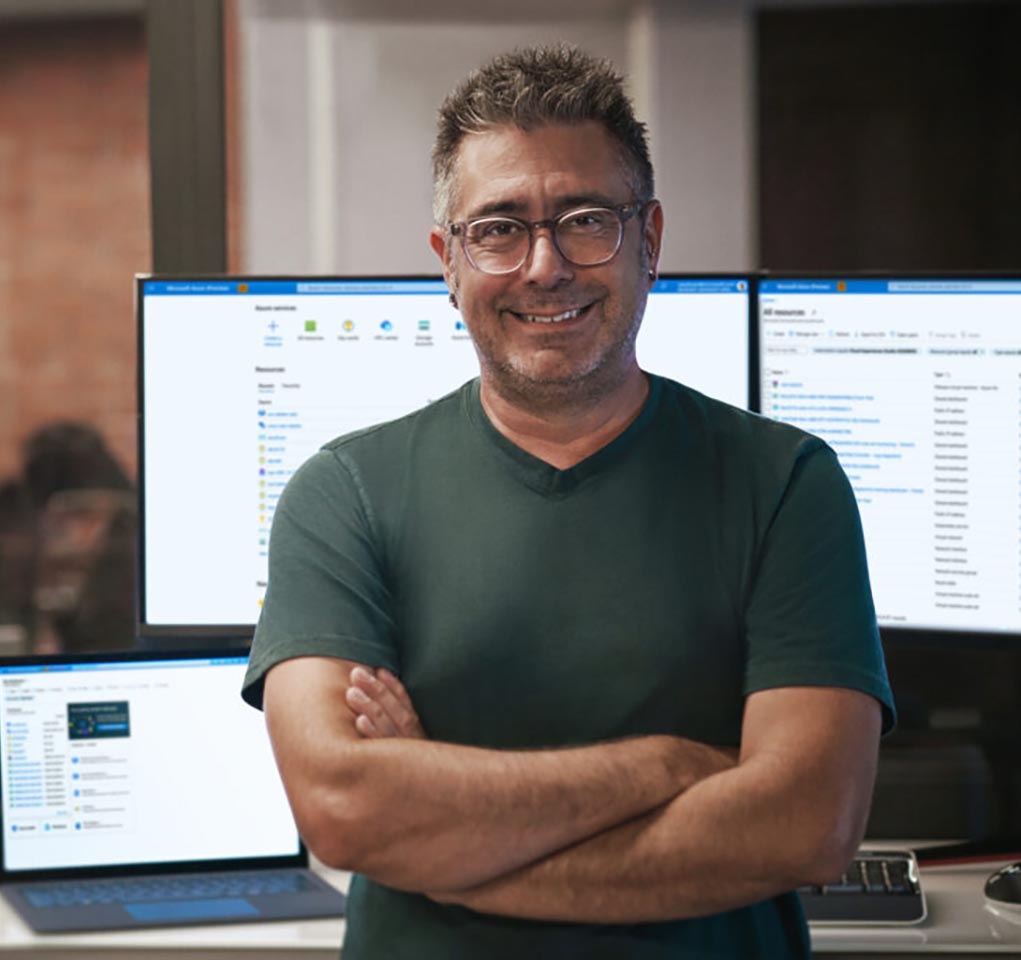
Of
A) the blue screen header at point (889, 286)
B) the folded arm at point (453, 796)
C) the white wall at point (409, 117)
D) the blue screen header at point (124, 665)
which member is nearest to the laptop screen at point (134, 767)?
the blue screen header at point (124, 665)

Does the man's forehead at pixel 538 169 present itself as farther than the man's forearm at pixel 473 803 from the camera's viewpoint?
Yes

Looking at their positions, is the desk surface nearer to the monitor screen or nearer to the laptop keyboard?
the laptop keyboard

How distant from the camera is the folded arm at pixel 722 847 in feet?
4.05

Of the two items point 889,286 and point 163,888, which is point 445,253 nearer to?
point 889,286

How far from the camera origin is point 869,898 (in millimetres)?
1604

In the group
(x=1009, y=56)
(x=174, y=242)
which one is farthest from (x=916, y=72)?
(x=174, y=242)

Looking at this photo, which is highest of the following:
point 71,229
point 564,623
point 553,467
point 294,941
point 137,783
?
point 71,229

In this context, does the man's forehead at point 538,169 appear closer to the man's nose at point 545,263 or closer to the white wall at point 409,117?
the man's nose at point 545,263

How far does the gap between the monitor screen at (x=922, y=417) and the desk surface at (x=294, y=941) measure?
38cm

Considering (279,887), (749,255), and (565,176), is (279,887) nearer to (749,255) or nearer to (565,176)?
(565,176)

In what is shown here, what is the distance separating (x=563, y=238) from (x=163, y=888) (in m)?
0.89

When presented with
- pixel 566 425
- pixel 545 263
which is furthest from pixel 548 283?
pixel 566 425

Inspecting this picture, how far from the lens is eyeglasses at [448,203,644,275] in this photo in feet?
4.58

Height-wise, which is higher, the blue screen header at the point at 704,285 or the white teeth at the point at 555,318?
the blue screen header at the point at 704,285
